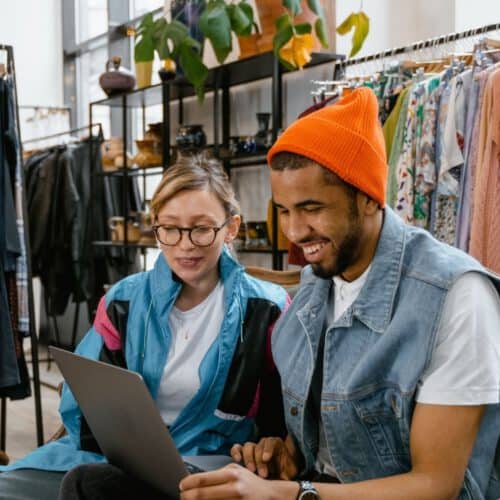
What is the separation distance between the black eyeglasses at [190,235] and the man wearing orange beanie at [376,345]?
488 mm

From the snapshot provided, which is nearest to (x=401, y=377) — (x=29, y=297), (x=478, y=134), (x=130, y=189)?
(x=478, y=134)

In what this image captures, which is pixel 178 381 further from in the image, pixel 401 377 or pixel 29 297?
pixel 29 297

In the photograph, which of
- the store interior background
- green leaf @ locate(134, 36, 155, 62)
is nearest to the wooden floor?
the store interior background

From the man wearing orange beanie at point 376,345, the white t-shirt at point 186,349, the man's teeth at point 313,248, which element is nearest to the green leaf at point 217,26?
the white t-shirt at point 186,349

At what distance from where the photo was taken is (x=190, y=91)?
14.5 ft

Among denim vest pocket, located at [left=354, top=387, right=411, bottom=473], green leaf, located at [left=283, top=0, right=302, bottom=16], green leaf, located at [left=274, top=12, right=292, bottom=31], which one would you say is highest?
green leaf, located at [left=283, top=0, right=302, bottom=16]

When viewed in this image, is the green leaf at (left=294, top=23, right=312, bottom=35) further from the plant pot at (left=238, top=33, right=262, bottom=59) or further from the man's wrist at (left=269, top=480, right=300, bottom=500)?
the man's wrist at (left=269, top=480, right=300, bottom=500)

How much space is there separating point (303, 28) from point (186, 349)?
1.81m

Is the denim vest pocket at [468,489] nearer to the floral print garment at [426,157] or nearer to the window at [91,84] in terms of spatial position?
the floral print garment at [426,157]

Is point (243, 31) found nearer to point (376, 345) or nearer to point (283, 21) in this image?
point (283, 21)

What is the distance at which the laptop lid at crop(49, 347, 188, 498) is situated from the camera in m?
1.25

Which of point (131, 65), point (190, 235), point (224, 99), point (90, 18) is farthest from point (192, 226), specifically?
point (90, 18)

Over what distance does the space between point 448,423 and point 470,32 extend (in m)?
2.00

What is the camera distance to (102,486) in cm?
140
